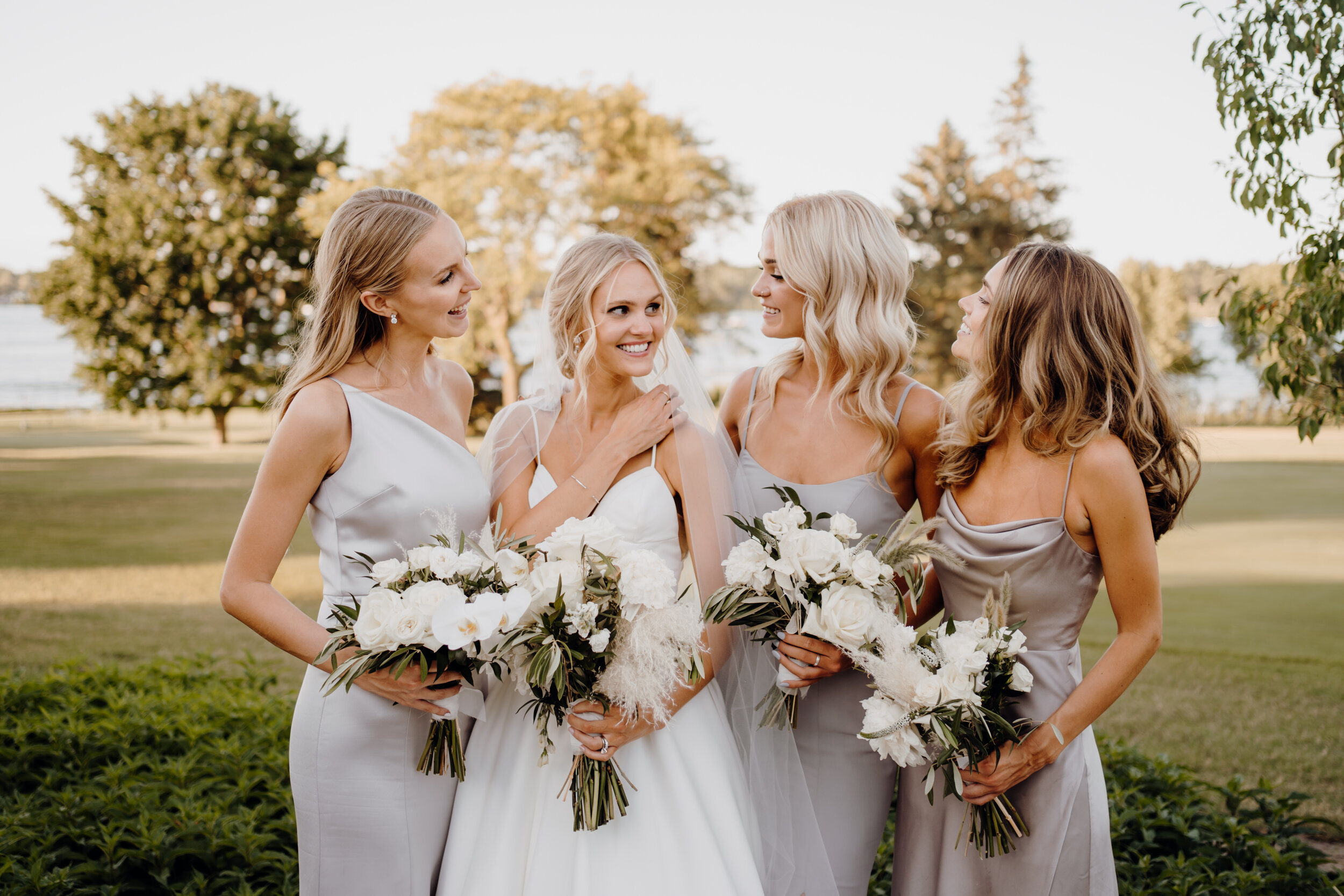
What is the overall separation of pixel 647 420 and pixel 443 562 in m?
1.05

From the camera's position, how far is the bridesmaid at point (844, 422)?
332 cm

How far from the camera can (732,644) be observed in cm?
323

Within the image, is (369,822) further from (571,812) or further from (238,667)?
(238,667)

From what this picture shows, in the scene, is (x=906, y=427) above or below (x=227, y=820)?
→ above

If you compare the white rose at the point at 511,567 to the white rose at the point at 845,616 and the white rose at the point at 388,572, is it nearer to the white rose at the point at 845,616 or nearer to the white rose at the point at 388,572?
the white rose at the point at 388,572

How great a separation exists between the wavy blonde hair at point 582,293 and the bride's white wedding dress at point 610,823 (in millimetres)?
900

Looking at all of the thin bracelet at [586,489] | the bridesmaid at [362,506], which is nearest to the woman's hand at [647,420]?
the thin bracelet at [586,489]

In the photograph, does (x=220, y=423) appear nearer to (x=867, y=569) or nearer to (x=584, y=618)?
(x=584, y=618)

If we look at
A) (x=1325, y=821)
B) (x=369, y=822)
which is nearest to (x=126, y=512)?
(x=369, y=822)

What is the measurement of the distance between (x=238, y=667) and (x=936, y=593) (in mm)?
8521

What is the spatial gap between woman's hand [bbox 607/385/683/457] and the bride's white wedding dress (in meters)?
0.46

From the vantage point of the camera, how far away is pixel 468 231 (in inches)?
1268

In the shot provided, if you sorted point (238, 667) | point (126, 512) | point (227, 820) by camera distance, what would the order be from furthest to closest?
point (126, 512), point (238, 667), point (227, 820)

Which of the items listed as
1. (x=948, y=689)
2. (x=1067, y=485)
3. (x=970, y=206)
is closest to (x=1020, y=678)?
(x=948, y=689)
